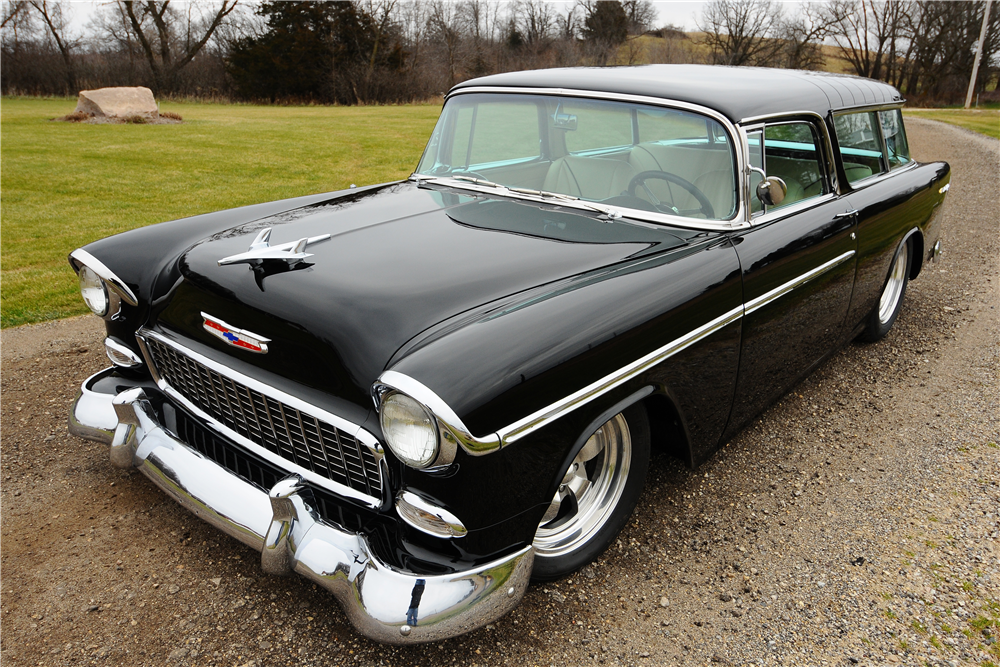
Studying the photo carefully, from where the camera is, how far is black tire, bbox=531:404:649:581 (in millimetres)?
2246

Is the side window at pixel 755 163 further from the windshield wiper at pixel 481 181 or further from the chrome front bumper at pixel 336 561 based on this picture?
the chrome front bumper at pixel 336 561

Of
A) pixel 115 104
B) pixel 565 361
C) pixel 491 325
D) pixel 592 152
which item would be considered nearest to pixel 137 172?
pixel 115 104

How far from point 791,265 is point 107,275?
2825 millimetres

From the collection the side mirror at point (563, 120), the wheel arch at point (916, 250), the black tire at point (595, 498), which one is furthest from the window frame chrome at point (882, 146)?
the black tire at point (595, 498)

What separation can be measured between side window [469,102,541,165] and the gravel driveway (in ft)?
5.48

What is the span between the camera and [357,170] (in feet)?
41.5

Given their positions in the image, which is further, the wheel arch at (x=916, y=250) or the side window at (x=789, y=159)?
the wheel arch at (x=916, y=250)

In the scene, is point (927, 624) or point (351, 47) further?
point (351, 47)

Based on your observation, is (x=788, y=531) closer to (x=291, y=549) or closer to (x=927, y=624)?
(x=927, y=624)

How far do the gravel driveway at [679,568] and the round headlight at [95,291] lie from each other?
A: 759 mm

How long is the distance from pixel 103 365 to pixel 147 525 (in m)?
1.95

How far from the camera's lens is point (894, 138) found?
14.1ft

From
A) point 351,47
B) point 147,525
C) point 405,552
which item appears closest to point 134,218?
point 147,525

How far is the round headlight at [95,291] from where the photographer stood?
2721mm
